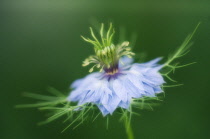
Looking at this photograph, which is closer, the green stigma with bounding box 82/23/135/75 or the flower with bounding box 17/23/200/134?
the flower with bounding box 17/23/200/134

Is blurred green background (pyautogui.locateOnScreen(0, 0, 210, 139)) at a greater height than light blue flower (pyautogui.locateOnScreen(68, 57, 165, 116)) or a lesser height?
greater

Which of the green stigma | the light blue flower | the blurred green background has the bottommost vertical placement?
the light blue flower

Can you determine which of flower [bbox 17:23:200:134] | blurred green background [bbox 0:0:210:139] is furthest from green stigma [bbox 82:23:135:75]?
blurred green background [bbox 0:0:210:139]

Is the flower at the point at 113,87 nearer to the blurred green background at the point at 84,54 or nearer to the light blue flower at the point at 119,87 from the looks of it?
the light blue flower at the point at 119,87

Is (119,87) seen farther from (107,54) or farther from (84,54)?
(84,54)

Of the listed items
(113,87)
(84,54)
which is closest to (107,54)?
A: (113,87)

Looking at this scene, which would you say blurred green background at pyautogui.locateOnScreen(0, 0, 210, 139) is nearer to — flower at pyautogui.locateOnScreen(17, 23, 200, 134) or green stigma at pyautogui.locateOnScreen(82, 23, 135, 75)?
flower at pyautogui.locateOnScreen(17, 23, 200, 134)
